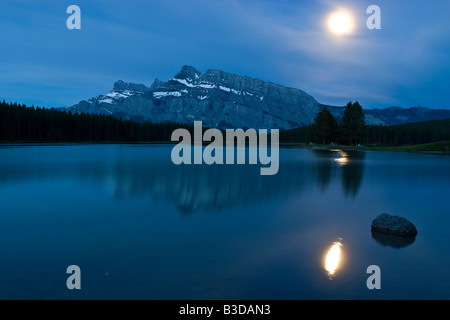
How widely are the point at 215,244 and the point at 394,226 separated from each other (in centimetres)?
770

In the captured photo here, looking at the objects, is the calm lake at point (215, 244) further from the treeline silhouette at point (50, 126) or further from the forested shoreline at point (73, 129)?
the treeline silhouette at point (50, 126)

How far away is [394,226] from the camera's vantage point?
43.3 ft

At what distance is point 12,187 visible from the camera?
24.2 m

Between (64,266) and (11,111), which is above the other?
(11,111)

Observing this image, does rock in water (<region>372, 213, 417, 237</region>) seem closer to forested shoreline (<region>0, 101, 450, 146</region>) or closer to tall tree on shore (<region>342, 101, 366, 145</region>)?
tall tree on shore (<region>342, 101, 366, 145</region>)

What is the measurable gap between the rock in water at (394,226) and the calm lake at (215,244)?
1.49 ft

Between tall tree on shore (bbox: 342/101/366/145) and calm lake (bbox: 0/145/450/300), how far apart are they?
92220 mm

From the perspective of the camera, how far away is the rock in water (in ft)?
42.6

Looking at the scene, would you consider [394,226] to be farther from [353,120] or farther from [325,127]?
[325,127]
